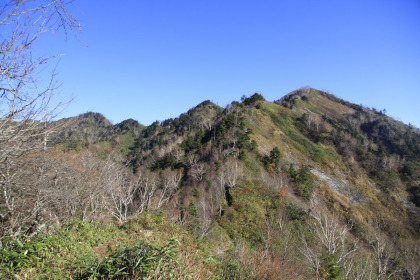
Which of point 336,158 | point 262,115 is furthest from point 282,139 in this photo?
point 336,158

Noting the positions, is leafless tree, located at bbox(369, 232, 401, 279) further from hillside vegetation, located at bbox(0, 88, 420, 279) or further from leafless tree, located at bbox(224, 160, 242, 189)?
leafless tree, located at bbox(224, 160, 242, 189)

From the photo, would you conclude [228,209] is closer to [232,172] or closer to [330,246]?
[232,172]

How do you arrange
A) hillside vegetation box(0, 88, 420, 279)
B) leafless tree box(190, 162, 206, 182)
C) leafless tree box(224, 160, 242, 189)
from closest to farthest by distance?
hillside vegetation box(0, 88, 420, 279), leafless tree box(224, 160, 242, 189), leafless tree box(190, 162, 206, 182)

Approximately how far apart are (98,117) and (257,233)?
15367cm

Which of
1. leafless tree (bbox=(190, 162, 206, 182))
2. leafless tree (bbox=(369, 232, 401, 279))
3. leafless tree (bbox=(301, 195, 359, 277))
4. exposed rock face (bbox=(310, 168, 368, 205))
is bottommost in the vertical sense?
leafless tree (bbox=(369, 232, 401, 279))

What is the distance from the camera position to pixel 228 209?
25312mm

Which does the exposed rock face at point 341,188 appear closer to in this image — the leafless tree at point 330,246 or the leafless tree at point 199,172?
the leafless tree at point 330,246

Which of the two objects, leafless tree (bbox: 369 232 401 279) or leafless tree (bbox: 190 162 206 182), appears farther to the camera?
leafless tree (bbox: 190 162 206 182)

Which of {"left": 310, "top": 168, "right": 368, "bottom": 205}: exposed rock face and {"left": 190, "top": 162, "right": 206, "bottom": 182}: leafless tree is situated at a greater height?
{"left": 190, "top": 162, "right": 206, "bottom": 182}: leafless tree

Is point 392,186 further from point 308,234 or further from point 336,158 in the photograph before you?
point 308,234

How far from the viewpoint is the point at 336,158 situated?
49594 mm

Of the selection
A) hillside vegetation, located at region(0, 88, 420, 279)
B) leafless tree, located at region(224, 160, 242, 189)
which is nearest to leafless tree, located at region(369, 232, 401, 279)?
hillside vegetation, located at region(0, 88, 420, 279)

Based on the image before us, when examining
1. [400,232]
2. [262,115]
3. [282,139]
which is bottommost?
[400,232]

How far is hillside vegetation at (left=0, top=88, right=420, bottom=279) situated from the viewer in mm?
4609
